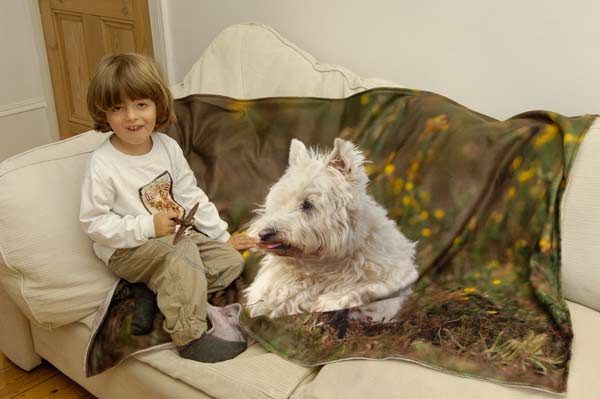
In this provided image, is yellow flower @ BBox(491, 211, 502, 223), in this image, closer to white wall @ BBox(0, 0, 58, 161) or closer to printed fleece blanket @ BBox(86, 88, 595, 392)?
printed fleece blanket @ BBox(86, 88, 595, 392)

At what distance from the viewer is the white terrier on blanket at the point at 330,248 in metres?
1.51

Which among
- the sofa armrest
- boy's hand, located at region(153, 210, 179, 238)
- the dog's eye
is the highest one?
the dog's eye

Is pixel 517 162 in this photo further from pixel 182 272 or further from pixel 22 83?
pixel 22 83

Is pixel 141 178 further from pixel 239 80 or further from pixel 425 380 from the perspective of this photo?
pixel 425 380

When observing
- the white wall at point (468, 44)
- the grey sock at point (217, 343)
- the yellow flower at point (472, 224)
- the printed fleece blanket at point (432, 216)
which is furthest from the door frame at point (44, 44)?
the yellow flower at point (472, 224)

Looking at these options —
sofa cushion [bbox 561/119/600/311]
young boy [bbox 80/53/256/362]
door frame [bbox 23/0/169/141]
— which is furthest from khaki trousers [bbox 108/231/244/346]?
door frame [bbox 23/0/169/141]

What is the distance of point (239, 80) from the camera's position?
202 centimetres

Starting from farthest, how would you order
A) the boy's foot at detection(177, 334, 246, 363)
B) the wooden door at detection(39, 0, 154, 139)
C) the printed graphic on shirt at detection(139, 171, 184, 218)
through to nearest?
the wooden door at detection(39, 0, 154, 139) < the printed graphic on shirt at detection(139, 171, 184, 218) < the boy's foot at detection(177, 334, 246, 363)

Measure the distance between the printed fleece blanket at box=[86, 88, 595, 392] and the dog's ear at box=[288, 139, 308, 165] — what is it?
0.17 ft

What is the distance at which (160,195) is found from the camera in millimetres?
1643

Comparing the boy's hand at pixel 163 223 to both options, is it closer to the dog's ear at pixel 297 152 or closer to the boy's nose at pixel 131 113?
the boy's nose at pixel 131 113

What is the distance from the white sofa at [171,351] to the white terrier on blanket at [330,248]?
0.58ft

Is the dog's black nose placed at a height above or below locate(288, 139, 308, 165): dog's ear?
below

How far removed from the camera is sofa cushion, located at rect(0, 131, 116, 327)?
5.02 feet
